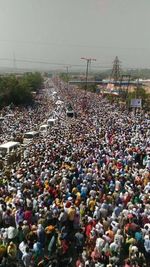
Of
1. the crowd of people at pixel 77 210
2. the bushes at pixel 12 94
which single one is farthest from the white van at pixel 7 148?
the bushes at pixel 12 94

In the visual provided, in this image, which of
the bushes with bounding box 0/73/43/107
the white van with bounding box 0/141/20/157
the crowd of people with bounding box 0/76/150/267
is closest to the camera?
the crowd of people with bounding box 0/76/150/267

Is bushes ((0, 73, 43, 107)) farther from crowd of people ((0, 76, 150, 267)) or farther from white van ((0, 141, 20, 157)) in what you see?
crowd of people ((0, 76, 150, 267))

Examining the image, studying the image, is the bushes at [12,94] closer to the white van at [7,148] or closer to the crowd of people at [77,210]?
the white van at [7,148]

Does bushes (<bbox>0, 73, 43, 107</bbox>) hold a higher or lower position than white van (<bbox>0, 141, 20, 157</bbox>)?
lower

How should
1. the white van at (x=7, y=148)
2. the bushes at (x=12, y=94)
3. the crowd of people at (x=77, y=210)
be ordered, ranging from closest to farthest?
1. the crowd of people at (x=77, y=210)
2. the white van at (x=7, y=148)
3. the bushes at (x=12, y=94)

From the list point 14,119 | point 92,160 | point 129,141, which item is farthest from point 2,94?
point 92,160

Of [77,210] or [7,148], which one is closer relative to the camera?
[77,210]

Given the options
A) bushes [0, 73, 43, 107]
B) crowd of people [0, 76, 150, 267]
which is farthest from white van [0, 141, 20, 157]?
bushes [0, 73, 43, 107]

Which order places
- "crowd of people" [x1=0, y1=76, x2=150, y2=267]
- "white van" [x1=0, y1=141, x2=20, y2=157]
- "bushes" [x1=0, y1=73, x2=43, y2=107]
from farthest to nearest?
"bushes" [x1=0, y1=73, x2=43, y2=107]
"white van" [x1=0, y1=141, x2=20, y2=157]
"crowd of people" [x1=0, y1=76, x2=150, y2=267]

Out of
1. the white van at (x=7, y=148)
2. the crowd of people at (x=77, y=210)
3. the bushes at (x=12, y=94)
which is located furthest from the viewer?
the bushes at (x=12, y=94)

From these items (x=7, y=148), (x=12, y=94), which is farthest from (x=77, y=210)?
(x=12, y=94)

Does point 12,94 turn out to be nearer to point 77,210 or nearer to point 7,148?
point 7,148
